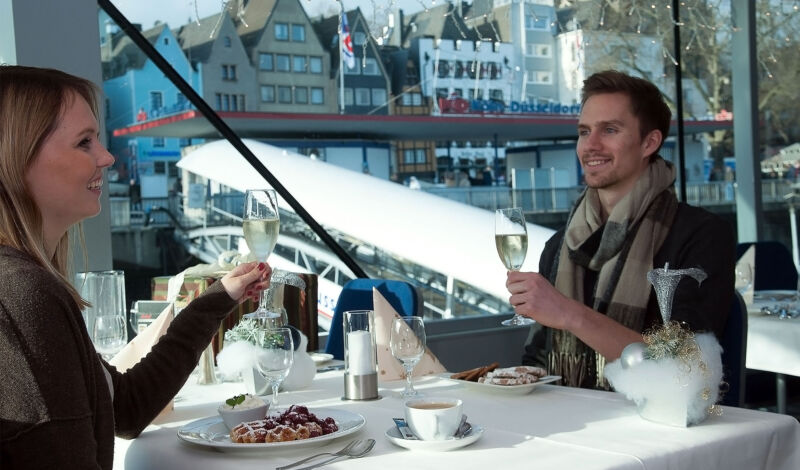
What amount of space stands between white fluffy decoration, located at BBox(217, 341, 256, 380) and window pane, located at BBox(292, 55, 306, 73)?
31.3 metres

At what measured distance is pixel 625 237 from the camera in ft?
6.65

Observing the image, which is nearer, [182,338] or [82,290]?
[182,338]

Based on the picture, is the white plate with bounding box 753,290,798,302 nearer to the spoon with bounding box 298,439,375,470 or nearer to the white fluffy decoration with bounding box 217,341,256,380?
the white fluffy decoration with bounding box 217,341,256,380

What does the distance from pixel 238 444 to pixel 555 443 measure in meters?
0.43

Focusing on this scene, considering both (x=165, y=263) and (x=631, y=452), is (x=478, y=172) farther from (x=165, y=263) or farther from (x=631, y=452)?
(x=631, y=452)

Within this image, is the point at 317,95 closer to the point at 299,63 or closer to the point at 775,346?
the point at 299,63

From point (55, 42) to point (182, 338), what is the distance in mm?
1706

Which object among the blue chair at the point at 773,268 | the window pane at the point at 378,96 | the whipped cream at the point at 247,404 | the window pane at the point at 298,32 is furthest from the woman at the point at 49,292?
the window pane at the point at 378,96

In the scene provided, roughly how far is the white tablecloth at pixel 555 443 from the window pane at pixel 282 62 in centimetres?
3130

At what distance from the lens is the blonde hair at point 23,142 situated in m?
1.18

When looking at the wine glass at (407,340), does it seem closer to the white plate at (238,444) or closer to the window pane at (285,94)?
the white plate at (238,444)

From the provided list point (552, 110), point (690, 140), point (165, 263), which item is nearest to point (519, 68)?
point (552, 110)

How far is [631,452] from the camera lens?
122 cm

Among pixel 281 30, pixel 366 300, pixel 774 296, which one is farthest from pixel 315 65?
pixel 366 300
